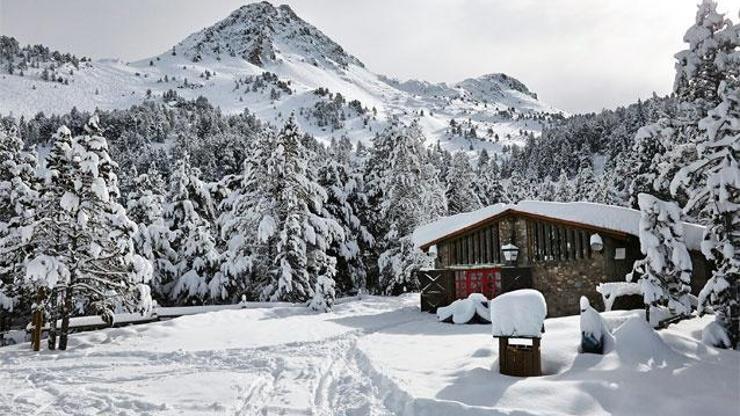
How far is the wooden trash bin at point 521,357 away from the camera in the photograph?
871cm

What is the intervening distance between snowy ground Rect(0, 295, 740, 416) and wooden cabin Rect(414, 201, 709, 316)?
6558 millimetres

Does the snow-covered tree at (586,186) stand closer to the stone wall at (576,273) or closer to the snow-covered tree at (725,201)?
the stone wall at (576,273)

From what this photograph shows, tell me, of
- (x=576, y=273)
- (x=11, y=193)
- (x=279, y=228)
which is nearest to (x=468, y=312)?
(x=576, y=273)

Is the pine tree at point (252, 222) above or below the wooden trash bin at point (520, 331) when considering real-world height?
above

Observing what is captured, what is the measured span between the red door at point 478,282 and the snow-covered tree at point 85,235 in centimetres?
1429

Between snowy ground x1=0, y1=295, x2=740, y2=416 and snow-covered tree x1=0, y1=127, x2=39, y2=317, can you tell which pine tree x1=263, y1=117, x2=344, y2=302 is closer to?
snowy ground x1=0, y1=295, x2=740, y2=416

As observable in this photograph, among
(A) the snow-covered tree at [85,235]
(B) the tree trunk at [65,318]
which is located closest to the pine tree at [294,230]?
Result: (A) the snow-covered tree at [85,235]

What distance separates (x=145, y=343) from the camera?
15.7 meters

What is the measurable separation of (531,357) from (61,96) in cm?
22831

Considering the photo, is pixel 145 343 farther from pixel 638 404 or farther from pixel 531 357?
pixel 638 404

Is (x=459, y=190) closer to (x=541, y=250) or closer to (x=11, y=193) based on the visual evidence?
(x=541, y=250)

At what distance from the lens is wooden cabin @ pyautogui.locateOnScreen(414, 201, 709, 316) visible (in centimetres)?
1955

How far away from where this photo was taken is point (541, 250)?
21.6 m

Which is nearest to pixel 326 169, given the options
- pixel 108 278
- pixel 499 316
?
pixel 108 278
